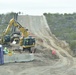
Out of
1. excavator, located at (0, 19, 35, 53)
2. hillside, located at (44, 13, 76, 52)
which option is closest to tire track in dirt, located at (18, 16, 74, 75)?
hillside, located at (44, 13, 76, 52)

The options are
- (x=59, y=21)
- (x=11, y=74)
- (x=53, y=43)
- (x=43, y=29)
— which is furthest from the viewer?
(x=59, y=21)

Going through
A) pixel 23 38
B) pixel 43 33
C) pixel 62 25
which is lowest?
pixel 23 38

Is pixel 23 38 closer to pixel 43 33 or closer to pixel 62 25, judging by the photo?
pixel 43 33

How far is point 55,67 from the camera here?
40406 millimetres

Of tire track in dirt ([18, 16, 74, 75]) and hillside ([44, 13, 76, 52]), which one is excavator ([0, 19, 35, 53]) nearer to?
tire track in dirt ([18, 16, 74, 75])

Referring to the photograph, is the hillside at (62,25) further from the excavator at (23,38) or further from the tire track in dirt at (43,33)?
the excavator at (23,38)

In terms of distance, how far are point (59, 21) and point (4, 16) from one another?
18.2 meters

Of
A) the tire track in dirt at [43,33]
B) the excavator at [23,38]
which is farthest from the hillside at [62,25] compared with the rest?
the excavator at [23,38]

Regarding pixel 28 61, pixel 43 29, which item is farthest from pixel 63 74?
pixel 43 29

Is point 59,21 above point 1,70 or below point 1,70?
above

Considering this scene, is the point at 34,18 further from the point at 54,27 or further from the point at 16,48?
the point at 16,48

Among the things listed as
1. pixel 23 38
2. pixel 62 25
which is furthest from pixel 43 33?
pixel 23 38

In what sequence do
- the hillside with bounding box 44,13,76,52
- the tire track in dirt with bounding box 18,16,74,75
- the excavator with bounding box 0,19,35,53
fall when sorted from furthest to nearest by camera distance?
the hillside with bounding box 44,13,76,52, the excavator with bounding box 0,19,35,53, the tire track in dirt with bounding box 18,16,74,75

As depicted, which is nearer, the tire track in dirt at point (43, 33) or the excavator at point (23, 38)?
the tire track in dirt at point (43, 33)
